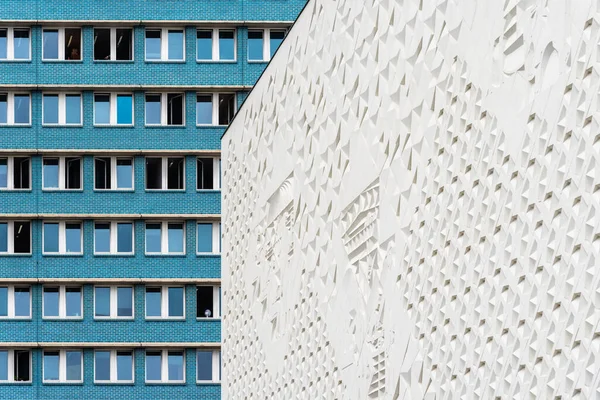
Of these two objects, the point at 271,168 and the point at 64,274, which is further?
the point at 64,274

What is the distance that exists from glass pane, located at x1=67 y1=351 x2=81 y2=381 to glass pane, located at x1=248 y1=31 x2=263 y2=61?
13003 mm

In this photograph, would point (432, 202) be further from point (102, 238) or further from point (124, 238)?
point (102, 238)

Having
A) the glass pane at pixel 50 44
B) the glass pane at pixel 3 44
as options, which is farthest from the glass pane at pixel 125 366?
the glass pane at pixel 3 44

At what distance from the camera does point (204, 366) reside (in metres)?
53.9

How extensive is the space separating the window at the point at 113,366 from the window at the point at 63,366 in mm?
635

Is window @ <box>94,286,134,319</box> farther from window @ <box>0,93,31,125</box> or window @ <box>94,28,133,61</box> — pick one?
window @ <box>94,28,133,61</box>

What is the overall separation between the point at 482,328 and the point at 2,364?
4135 cm

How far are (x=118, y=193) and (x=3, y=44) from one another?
7.46 meters

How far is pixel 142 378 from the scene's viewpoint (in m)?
53.6

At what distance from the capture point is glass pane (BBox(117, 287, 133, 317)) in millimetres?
54188

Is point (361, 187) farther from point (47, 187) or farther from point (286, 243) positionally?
point (47, 187)

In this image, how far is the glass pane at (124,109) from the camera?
55.5 m

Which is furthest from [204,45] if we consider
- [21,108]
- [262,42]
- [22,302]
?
[22,302]

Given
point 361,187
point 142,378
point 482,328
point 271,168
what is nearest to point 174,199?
point 142,378
